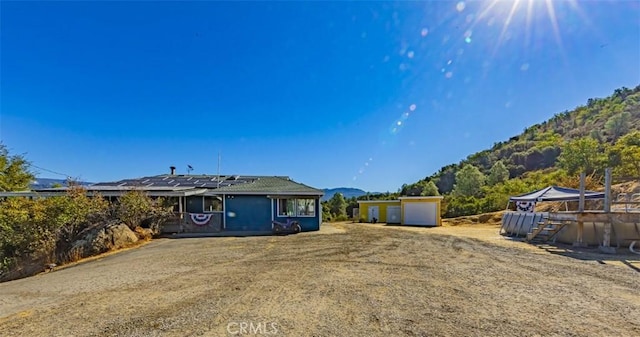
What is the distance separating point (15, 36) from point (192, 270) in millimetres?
13966

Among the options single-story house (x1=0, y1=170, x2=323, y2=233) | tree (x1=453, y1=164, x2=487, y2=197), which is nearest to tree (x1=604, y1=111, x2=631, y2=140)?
tree (x1=453, y1=164, x2=487, y2=197)

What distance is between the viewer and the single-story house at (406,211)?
22578mm

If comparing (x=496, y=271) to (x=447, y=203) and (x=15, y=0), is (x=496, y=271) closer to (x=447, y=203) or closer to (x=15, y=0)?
(x=15, y=0)

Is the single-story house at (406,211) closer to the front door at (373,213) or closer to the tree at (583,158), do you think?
the front door at (373,213)

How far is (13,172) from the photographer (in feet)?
69.9

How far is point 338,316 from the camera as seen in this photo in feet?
14.1

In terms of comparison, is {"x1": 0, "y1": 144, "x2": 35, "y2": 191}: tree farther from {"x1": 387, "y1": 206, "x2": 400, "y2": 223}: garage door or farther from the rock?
{"x1": 387, "y1": 206, "x2": 400, "y2": 223}: garage door

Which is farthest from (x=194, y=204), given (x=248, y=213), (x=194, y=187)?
(x=248, y=213)

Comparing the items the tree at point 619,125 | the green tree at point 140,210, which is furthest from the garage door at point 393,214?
the tree at point 619,125

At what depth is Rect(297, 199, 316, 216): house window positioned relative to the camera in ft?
59.0

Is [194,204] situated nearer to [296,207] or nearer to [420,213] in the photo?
[296,207]

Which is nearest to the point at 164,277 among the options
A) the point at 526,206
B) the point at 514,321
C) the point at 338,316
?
the point at 338,316

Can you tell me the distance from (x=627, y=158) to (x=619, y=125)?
21.0 m

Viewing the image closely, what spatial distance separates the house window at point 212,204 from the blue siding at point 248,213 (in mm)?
586
